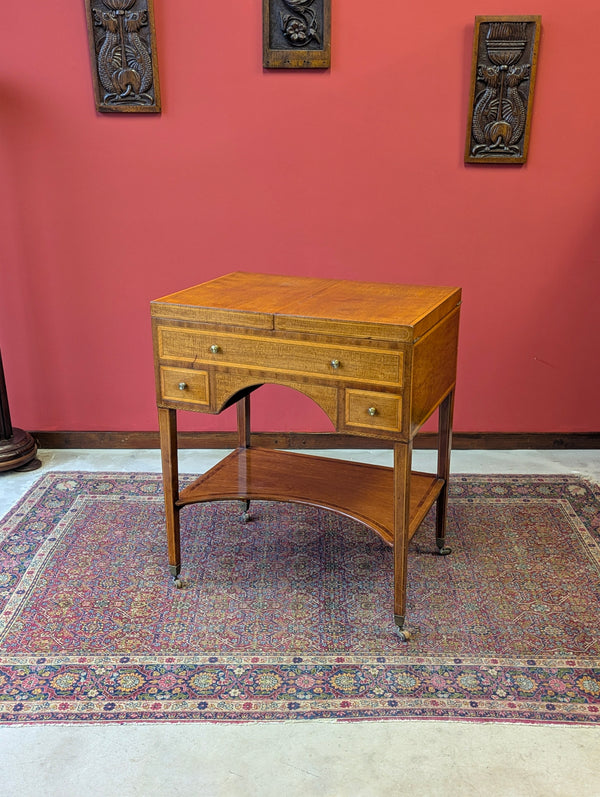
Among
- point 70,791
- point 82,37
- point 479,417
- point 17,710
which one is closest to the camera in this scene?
point 70,791

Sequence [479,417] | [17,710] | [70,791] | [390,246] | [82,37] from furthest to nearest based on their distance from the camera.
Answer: [479,417] < [390,246] < [82,37] < [17,710] < [70,791]

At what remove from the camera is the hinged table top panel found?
2.18 m

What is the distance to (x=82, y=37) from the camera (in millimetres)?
3369

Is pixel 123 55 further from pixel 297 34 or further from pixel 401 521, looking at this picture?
pixel 401 521

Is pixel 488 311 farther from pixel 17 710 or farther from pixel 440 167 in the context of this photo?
pixel 17 710

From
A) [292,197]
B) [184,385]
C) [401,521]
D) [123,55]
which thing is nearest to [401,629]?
[401,521]

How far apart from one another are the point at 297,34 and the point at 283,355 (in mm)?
1763

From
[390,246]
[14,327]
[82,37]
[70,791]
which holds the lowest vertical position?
[70,791]

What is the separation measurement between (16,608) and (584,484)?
7.89ft

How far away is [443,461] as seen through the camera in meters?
2.76

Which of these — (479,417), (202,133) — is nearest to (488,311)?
(479,417)

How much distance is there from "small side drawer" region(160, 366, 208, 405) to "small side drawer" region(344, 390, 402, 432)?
0.48 meters

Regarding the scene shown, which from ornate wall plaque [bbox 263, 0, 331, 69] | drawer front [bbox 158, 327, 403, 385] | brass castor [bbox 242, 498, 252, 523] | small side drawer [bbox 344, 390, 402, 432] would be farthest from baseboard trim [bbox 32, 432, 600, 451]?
ornate wall plaque [bbox 263, 0, 331, 69]

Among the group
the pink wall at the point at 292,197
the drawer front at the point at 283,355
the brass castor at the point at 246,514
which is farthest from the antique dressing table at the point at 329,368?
the pink wall at the point at 292,197
